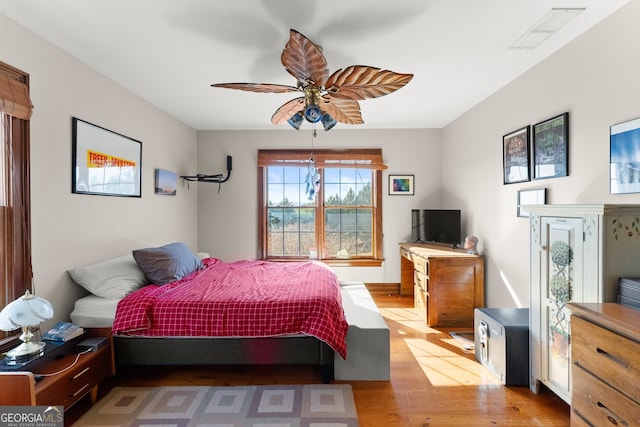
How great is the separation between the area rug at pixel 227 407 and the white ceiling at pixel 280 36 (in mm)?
2556

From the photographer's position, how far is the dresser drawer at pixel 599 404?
1296 mm

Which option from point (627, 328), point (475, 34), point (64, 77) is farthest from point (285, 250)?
point (627, 328)

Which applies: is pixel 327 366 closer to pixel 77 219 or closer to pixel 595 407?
pixel 595 407

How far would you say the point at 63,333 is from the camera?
6.70 ft

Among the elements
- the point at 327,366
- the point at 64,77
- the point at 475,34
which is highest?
the point at 475,34

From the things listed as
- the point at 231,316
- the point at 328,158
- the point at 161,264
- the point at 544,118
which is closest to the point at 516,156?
the point at 544,118

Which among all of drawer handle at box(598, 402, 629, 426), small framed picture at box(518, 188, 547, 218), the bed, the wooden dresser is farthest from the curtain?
drawer handle at box(598, 402, 629, 426)

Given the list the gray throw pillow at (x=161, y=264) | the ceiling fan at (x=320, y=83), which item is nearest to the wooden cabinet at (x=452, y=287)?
the ceiling fan at (x=320, y=83)

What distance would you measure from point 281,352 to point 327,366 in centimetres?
36

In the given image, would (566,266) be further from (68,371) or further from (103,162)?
A: (103,162)

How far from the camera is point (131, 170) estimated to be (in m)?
3.21

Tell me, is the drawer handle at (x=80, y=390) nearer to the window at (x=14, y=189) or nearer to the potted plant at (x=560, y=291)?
the window at (x=14, y=189)

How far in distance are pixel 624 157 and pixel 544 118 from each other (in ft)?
2.82

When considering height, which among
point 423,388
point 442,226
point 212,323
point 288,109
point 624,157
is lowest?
point 423,388
